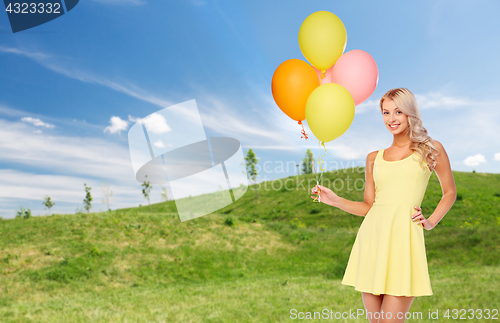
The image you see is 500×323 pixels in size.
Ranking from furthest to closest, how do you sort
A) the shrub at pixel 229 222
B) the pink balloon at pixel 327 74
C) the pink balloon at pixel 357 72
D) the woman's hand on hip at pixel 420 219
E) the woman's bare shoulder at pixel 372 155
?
the shrub at pixel 229 222 → the pink balloon at pixel 327 74 → the pink balloon at pixel 357 72 → the woman's bare shoulder at pixel 372 155 → the woman's hand on hip at pixel 420 219

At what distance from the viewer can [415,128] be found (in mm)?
2268

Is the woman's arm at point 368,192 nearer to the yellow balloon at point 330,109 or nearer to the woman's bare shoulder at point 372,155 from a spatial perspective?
the woman's bare shoulder at point 372,155

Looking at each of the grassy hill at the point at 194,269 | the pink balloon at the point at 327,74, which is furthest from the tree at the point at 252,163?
the pink balloon at the point at 327,74

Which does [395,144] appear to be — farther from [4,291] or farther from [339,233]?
[339,233]

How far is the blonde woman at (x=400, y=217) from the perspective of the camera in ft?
7.22

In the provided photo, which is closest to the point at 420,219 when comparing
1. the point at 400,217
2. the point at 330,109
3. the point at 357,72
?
the point at 400,217

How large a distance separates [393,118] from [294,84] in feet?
3.52

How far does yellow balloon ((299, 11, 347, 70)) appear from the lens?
309 cm

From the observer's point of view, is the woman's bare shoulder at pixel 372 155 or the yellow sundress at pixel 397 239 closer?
the yellow sundress at pixel 397 239

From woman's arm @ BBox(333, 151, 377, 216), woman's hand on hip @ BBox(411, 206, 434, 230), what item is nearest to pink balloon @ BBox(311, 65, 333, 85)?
woman's arm @ BBox(333, 151, 377, 216)

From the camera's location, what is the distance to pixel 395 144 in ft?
7.95

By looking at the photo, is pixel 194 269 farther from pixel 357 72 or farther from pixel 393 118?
pixel 393 118

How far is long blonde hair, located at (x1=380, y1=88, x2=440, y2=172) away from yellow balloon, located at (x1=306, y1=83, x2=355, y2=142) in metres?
0.50

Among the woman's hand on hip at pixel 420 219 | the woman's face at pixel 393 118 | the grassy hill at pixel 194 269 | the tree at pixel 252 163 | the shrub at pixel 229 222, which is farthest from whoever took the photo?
the tree at pixel 252 163
